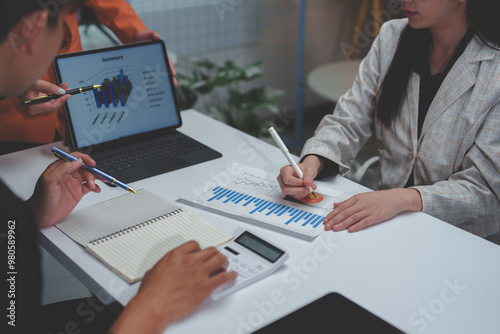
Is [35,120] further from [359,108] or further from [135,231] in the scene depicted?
[359,108]

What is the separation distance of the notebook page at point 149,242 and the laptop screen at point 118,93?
0.46 meters

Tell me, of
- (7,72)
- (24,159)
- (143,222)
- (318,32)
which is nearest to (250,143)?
(143,222)

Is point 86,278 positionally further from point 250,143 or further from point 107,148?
point 250,143

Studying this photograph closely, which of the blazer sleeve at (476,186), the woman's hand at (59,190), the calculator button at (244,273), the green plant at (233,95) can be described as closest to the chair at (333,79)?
the green plant at (233,95)

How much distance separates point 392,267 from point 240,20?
8.74ft

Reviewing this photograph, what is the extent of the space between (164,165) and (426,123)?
729 mm


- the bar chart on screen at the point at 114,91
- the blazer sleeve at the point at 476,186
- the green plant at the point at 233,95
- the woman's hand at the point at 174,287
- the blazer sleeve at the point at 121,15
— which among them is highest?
the blazer sleeve at the point at 121,15

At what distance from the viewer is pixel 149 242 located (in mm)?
1078

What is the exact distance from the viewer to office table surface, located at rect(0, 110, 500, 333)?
910mm

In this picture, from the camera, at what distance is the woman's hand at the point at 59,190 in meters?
1.15

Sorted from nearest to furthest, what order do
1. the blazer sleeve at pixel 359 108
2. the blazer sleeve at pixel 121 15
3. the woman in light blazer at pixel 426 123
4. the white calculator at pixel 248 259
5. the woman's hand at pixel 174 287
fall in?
the woman's hand at pixel 174 287, the white calculator at pixel 248 259, the woman in light blazer at pixel 426 123, the blazer sleeve at pixel 359 108, the blazer sleeve at pixel 121 15

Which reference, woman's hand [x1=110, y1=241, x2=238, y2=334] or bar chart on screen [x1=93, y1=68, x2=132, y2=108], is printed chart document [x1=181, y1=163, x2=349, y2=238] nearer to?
woman's hand [x1=110, y1=241, x2=238, y2=334]

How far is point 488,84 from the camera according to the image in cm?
138

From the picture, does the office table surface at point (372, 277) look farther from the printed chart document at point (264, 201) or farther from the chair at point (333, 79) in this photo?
the chair at point (333, 79)
